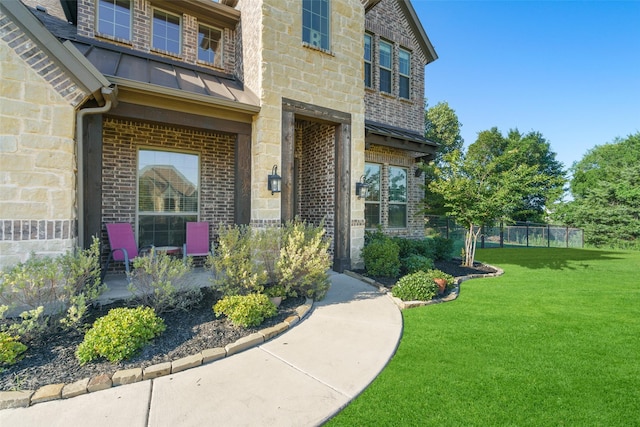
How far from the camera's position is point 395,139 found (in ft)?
29.5

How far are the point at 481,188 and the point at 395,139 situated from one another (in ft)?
8.95

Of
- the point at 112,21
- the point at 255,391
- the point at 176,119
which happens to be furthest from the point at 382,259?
the point at 112,21

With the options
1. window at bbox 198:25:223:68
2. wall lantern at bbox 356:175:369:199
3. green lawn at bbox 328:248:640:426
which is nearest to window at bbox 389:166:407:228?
wall lantern at bbox 356:175:369:199

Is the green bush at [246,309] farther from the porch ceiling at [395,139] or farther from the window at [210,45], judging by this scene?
the window at [210,45]

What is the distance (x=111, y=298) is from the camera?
435 centimetres

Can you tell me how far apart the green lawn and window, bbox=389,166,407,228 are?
15.7ft

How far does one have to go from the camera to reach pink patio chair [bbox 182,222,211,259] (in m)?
6.65

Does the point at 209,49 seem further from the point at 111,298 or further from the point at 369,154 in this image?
the point at 111,298

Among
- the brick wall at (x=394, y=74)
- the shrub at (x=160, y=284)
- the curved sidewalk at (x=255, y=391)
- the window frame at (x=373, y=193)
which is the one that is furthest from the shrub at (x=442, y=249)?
the shrub at (x=160, y=284)

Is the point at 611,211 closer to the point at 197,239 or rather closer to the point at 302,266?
the point at 302,266

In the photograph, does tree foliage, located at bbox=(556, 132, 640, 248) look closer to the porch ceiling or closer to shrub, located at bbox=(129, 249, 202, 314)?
the porch ceiling

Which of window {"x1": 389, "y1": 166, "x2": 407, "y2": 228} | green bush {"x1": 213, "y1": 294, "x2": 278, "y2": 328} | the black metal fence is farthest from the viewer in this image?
the black metal fence

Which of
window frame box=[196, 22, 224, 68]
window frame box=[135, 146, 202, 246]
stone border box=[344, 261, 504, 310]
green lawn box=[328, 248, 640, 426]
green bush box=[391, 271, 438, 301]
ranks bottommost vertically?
green lawn box=[328, 248, 640, 426]

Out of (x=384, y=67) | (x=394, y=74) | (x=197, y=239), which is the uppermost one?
(x=384, y=67)
